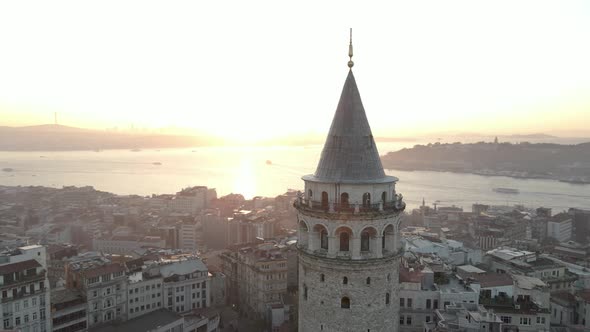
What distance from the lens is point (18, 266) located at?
26.3 meters

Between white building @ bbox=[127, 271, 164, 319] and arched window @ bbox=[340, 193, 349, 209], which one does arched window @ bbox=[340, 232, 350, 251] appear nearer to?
arched window @ bbox=[340, 193, 349, 209]

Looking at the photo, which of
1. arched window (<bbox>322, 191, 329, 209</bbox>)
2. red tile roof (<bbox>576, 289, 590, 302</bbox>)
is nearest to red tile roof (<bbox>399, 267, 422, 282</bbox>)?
red tile roof (<bbox>576, 289, 590, 302</bbox>)

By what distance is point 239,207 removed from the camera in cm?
7725

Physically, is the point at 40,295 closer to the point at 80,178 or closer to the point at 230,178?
the point at 230,178

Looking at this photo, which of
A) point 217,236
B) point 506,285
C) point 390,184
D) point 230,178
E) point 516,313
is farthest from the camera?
point 230,178

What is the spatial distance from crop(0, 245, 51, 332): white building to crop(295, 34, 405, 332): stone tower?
22.0 m

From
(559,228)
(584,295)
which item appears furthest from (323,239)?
(559,228)

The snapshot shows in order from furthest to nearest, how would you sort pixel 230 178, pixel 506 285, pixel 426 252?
pixel 230 178
pixel 426 252
pixel 506 285

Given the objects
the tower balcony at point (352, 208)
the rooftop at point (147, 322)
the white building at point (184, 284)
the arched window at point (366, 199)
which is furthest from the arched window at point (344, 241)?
the white building at point (184, 284)

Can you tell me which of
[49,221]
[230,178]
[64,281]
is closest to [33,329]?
[64,281]

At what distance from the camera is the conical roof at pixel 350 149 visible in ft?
33.3

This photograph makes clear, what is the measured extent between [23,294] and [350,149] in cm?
2411

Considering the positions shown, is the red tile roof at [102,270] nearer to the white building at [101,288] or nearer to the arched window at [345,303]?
the white building at [101,288]

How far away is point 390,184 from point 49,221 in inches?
2706
